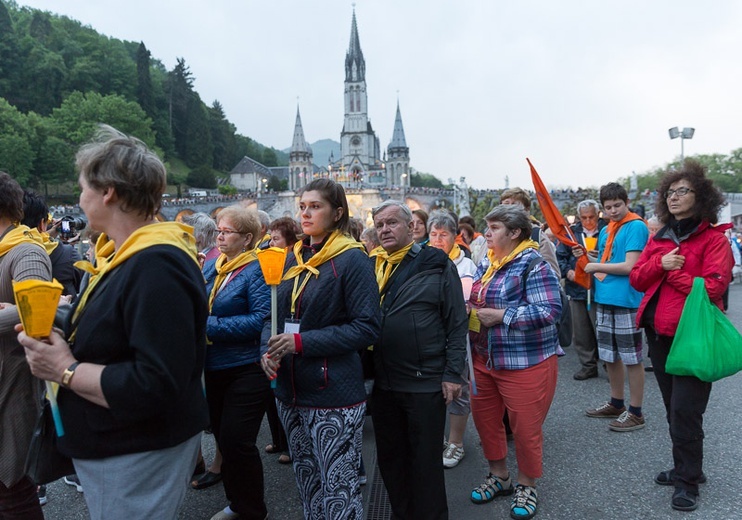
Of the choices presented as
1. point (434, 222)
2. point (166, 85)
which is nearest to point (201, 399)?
point (434, 222)

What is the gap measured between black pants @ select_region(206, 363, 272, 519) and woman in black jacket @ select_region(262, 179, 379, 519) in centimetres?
56

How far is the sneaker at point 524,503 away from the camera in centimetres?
339

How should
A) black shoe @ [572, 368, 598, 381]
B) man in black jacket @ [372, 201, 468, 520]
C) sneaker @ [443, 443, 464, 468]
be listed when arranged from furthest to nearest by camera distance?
black shoe @ [572, 368, 598, 381], sneaker @ [443, 443, 464, 468], man in black jacket @ [372, 201, 468, 520]

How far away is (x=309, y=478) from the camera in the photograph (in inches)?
116

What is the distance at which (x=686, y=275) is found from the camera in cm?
341

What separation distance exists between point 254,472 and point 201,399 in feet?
5.31

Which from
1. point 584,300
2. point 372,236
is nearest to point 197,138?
point 372,236

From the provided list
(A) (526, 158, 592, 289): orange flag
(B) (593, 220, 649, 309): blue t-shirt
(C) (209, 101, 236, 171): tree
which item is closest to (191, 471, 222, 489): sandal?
(A) (526, 158, 592, 289): orange flag

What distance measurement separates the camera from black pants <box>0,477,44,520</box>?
2547 mm

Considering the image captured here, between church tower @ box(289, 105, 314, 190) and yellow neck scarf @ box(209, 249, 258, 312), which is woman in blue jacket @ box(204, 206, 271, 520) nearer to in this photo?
yellow neck scarf @ box(209, 249, 258, 312)

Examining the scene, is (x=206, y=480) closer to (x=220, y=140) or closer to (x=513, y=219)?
(x=513, y=219)

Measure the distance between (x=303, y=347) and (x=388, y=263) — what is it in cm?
94

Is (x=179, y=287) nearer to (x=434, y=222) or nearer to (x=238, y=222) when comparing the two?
(x=238, y=222)

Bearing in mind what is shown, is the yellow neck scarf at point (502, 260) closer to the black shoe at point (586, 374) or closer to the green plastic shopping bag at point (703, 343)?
the green plastic shopping bag at point (703, 343)
